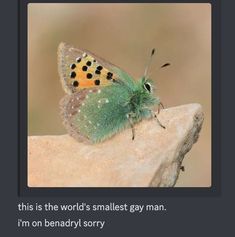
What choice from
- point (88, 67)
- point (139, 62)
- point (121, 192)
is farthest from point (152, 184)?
point (139, 62)

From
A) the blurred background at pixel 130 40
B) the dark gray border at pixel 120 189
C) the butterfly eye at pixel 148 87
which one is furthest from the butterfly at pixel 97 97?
the blurred background at pixel 130 40

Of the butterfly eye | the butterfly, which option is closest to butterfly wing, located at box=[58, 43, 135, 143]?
the butterfly

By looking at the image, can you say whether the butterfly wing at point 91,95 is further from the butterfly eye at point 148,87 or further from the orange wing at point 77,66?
the butterfly eye at point 148,87

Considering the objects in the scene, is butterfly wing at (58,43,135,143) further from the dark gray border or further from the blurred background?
the blurred background

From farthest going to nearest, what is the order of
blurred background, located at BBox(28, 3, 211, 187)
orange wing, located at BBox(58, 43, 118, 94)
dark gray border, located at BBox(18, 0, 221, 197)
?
blurred background, located at BBox(28, 3, 211, 187)
orange wing, located at BBox(58, 43, 118, 94)
dark gray border, located at BBox(18, 0, 221, 197)

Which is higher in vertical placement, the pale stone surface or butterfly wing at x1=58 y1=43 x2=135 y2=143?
butterfly wing at x1=58 y1=43 x2=135 y2=143

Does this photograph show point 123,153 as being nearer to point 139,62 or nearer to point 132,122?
point 132,122

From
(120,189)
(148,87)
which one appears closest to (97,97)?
(148,87)
